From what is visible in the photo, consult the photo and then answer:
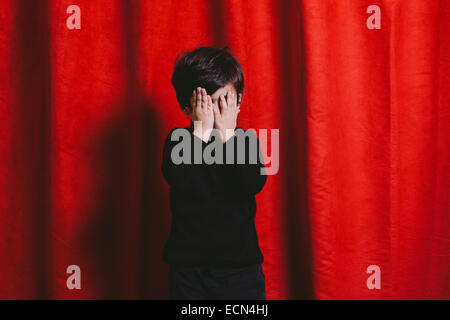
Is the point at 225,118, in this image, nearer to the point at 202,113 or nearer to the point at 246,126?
the point at 202,113

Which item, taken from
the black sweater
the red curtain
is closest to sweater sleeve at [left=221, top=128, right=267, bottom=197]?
the black sweater

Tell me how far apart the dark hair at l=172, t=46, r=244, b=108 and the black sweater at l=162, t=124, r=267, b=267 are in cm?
11

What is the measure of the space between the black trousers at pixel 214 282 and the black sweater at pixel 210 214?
19 millimetres

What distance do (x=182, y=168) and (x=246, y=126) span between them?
0.34 meters

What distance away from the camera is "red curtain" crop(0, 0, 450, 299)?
102cm

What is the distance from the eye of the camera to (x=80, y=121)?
1024 mm

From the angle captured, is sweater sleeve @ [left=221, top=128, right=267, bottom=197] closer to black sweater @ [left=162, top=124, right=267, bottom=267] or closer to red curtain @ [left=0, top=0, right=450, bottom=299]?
black sweater @ [left=162, top=124, right=267, bottom=267]

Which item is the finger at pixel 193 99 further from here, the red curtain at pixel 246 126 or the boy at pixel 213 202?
the red curtain at pixel 246 126

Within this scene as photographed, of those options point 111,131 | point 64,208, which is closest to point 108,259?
point 64,208

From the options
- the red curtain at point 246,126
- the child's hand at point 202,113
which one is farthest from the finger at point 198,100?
the red curtain at point 246,126

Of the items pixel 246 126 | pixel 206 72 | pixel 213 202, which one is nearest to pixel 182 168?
pixel 213 202

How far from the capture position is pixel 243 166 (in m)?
0.71

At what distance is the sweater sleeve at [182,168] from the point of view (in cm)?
74

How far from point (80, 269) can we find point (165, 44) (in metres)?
0.70
